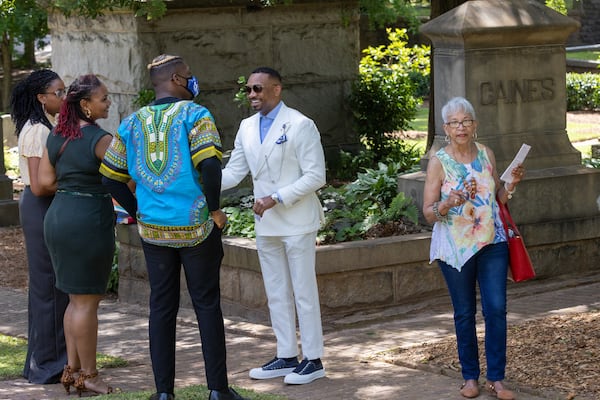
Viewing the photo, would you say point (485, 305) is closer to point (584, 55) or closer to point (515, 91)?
point (515, 91)

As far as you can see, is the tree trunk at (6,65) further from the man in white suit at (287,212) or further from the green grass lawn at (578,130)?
the man in white suit at (287,212)

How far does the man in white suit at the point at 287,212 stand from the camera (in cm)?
684

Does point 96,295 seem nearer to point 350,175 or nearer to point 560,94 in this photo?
point 560,94

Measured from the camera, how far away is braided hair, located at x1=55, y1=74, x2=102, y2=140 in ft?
21.7

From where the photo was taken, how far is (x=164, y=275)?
20.3 ft

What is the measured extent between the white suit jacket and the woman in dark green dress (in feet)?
3.06

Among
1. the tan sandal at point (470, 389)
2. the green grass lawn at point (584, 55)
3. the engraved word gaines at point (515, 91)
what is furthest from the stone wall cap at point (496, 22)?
the green grass lawn at point (584, 55)

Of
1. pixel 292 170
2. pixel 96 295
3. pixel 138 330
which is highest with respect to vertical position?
pixel 292 170

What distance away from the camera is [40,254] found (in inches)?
286

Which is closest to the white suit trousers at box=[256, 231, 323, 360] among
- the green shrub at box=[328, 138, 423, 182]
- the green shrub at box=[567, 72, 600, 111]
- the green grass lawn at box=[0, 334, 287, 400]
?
the green grass lawn at box=[0, 334, 287, 400]

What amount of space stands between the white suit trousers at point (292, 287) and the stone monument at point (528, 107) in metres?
2.72

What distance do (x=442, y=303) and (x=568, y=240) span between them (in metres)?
1.38

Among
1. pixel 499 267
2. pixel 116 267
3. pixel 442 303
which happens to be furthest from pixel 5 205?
pixel 499 267

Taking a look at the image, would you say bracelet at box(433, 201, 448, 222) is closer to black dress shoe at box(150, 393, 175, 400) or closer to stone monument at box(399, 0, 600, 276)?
black dress shoe at box(150, 393, 175, 400)
